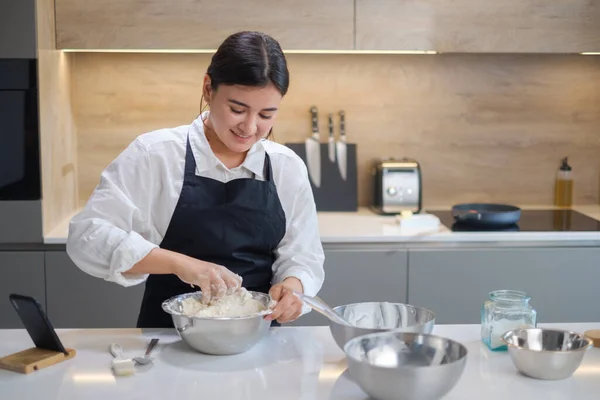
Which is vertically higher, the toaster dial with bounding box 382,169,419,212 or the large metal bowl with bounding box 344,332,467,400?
the toaster dial with bounding box 382,169,419,212

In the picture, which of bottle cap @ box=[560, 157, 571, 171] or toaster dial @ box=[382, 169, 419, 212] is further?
bottle cap @ box=[560, 157, 571, 171]

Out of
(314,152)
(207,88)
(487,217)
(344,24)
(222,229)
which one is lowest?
(487,217)

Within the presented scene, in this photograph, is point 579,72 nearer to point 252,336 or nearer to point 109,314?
point 109,314

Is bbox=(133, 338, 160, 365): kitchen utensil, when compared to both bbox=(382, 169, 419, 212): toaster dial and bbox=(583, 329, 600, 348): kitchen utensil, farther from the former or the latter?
bbox=(382, 169, 419, 212): toaster dial

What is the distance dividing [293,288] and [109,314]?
4.33 feet

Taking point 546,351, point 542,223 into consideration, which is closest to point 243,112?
point 546,351

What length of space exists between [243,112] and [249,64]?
111 mm

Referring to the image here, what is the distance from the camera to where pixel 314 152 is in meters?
3.64

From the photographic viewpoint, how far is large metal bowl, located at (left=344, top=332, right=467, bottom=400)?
57.4 inches

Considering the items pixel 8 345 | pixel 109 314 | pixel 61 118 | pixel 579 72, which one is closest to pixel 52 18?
pixel 61 118

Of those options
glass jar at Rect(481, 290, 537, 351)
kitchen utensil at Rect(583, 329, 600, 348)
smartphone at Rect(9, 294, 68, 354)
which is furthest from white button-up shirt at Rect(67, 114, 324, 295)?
kitchen utensil at Rect(583, 329, 600, 348)

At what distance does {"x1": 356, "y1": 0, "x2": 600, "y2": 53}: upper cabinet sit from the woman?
46.5 inches

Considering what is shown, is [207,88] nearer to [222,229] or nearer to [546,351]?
[222,229]

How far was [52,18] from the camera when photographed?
3.20 meters
